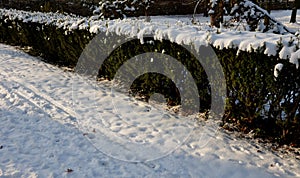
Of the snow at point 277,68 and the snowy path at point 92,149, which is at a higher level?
the snow at point 277,68

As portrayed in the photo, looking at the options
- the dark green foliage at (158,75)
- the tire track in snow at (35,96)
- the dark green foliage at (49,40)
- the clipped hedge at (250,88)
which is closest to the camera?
the clipped hedge at (250,88)

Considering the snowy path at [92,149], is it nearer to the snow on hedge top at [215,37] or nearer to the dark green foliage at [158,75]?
the dark green foliage at [158,75]

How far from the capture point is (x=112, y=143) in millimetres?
4023

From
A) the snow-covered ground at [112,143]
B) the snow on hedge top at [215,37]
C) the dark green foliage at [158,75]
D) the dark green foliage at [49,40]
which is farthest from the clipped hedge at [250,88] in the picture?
the dark green foliage at [49,40]

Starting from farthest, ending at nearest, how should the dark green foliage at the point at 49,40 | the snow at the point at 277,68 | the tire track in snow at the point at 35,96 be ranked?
the dark green foliage at the point at 49,40
the tire track in snow at the point at 35,96
the snow at the point at 277,68

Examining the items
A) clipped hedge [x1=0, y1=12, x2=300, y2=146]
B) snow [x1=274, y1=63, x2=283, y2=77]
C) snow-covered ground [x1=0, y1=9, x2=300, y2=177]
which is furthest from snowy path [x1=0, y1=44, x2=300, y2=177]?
snow [x1=274, y1=63, x2=283, y2=77]

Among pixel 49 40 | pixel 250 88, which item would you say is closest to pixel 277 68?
pixel 250 88

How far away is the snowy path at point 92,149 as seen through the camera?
341cm

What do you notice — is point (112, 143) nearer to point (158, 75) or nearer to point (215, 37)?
point (158, 75)

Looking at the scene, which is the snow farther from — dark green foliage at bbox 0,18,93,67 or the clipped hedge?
dark green foliage at bbox 0,18,93,67

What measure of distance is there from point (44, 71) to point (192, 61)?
14.7 feet

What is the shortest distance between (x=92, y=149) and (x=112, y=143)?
0.30m

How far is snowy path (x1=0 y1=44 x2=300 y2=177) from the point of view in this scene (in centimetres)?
341

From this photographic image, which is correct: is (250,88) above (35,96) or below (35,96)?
above
